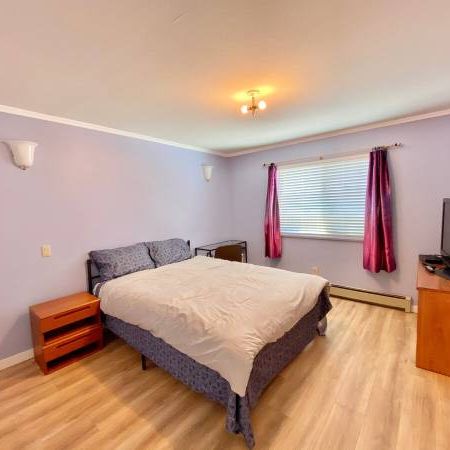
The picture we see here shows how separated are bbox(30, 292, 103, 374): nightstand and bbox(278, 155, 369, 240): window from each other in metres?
2.99

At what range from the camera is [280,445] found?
4.97 ft

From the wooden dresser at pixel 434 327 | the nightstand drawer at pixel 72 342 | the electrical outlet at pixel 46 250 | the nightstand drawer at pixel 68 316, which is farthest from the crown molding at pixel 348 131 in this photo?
the nightstand drawer at pixel 72 342

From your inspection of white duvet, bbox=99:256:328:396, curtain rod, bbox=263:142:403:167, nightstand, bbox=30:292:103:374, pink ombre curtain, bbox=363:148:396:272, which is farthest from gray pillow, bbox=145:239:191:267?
pink ombre curtain, bbox=363:148:396:272

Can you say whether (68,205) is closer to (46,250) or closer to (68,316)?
(46,250)

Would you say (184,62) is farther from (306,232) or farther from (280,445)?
(306,232)

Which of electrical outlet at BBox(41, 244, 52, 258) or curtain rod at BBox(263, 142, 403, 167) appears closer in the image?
electrical outlet at BBox(41, 244, 52, 258)

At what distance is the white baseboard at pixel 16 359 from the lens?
2.35m

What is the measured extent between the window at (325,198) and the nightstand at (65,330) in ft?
9.81

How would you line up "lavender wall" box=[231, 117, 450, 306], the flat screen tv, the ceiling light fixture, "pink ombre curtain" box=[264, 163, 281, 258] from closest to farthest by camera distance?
the ceiling light fixture, the flat screen tv, "lavender wall" box=[231, 117, 450, 306], "pink ombre curtain" box=[264, 163, 281, 258]

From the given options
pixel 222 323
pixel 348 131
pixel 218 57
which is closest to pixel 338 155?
pixel 348 131

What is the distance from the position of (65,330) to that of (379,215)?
373 cm

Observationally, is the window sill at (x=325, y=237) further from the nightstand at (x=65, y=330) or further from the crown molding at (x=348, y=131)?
the nightstand at (x=65, y=330)

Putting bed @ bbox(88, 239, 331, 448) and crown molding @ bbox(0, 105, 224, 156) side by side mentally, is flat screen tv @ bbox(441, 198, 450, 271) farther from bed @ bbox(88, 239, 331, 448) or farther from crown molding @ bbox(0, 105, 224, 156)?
crown molding @ bbox(0, 105, 224, 156)

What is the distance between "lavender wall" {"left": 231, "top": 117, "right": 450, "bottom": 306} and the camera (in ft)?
9.57
